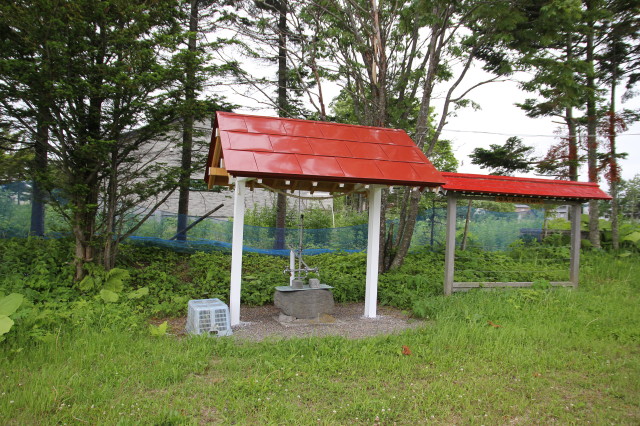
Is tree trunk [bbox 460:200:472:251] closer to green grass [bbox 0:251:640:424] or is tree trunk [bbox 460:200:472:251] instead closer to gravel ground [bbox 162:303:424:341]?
gravel ground [bbox 162:303:424:341]

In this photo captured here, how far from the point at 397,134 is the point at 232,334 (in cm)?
381

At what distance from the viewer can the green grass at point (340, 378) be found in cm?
303

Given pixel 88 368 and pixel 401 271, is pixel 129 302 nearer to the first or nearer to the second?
pixel 88 368

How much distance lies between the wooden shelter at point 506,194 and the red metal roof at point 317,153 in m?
1.12

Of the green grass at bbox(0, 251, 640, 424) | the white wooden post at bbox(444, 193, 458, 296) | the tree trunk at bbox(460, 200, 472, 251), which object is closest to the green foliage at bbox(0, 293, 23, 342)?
the green grass at bbox(0, 251, 640, 424)

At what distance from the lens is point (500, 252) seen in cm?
1022

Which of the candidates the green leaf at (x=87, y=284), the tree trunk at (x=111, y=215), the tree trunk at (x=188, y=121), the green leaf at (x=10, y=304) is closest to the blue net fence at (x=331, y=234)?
the tree trunk at (x=188, y=121)

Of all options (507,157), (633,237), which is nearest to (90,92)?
(507,157)

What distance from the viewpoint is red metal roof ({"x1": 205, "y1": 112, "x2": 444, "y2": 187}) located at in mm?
4879

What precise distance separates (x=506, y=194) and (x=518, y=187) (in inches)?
12.1

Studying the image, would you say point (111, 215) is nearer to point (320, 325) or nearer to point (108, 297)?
point (108, 297)

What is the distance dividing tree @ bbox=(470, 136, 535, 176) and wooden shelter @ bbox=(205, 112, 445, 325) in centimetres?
756

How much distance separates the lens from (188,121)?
729 cm

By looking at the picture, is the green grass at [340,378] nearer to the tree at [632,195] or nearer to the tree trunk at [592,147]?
the tree trunk at [592,147]
